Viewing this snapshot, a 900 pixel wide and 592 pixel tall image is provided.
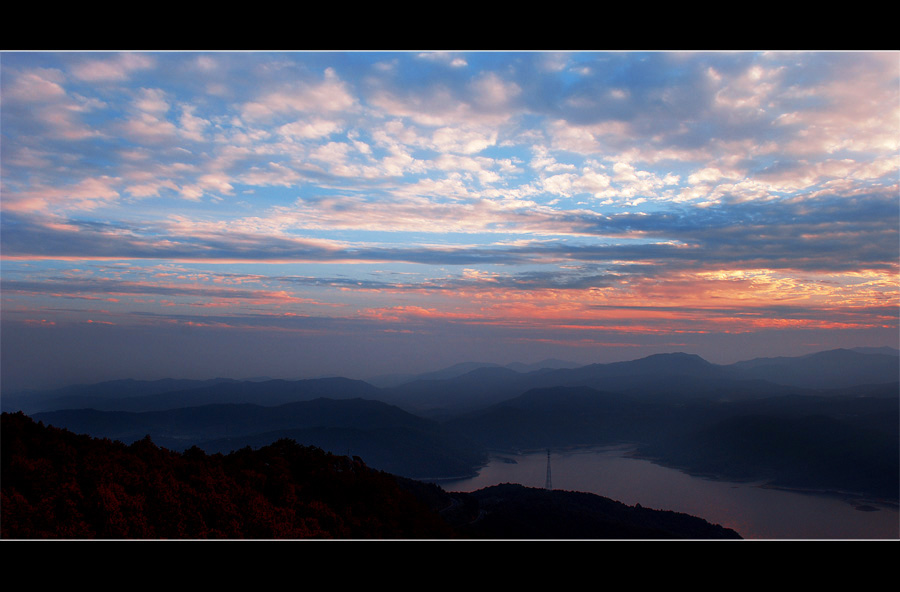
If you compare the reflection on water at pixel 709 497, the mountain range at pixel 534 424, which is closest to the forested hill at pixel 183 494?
the reflection on water at pixel 709 497

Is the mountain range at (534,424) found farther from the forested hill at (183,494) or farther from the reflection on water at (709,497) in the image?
the forested hill at (183,494)

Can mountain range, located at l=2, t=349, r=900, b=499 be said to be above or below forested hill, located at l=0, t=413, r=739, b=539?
below

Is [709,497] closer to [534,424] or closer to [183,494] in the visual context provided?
[534,424]

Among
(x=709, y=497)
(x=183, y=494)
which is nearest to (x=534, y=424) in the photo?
(x=709, y=497)

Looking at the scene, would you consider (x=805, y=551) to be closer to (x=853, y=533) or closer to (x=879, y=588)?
(x=879, y=588)

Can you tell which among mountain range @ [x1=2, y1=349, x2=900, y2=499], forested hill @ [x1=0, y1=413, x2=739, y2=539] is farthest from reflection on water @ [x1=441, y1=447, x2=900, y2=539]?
forested hill @ [x1=0, y1=413, x2=739, y2=539]

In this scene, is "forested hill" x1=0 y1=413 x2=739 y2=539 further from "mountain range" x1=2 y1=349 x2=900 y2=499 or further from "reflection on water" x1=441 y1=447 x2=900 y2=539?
"mountain range" x1=2 y1=349 x2=900 y2=499
